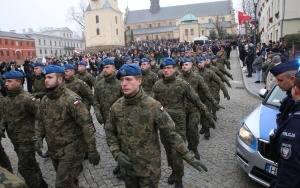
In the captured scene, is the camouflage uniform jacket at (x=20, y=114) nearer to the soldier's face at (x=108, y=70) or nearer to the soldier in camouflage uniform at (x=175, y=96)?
the soldier's face at (x=108, y=70)

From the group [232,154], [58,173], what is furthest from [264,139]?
[58,173]

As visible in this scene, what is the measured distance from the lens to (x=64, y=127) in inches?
157

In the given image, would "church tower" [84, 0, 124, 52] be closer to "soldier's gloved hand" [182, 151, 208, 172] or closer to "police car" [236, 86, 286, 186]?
"police car" [236, 86, 286, 186]

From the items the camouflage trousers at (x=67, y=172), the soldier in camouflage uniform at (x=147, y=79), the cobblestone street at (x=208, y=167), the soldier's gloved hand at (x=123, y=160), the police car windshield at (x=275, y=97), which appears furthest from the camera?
the soldier in camouflage uniform at (x=147, y=79)

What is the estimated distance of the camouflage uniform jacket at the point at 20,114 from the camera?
15.9 feet

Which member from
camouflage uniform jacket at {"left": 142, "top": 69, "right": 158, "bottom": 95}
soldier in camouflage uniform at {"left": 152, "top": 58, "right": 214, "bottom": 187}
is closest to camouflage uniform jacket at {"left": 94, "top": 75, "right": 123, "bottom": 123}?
soldier in camouflage uniform at {"left": 152, "top": 58, "right": 214, "bottom": 187}

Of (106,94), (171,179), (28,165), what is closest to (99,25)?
(106,94)

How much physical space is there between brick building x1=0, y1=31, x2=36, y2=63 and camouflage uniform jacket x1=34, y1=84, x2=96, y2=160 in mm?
60490

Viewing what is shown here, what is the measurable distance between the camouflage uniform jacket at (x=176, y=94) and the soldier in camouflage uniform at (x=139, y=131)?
1.80 meters

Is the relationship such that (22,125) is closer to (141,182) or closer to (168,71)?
(141,182)

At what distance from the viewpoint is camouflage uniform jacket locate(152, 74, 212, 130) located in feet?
17.0

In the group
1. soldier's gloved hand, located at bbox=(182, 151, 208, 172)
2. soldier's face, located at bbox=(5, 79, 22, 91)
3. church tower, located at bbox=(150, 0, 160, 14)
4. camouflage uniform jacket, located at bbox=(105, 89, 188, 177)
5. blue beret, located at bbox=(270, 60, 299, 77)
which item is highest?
church tower, located at bbox=(150, 0, 160, 14)

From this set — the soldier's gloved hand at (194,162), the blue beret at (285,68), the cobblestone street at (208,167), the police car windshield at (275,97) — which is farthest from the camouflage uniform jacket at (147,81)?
the blue beret at (285,68)

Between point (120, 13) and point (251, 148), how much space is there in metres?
77.5
